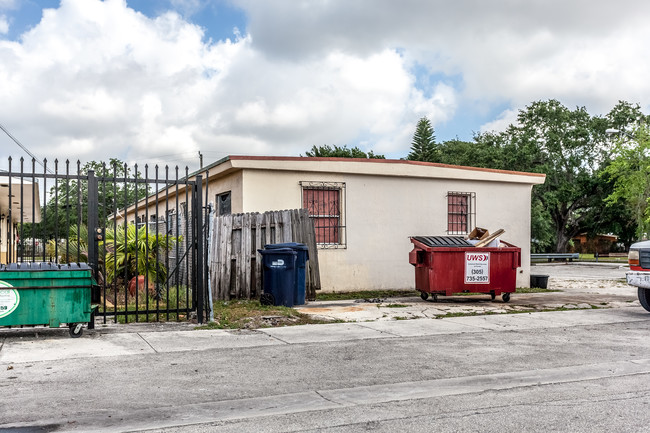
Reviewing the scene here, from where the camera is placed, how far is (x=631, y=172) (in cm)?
4278

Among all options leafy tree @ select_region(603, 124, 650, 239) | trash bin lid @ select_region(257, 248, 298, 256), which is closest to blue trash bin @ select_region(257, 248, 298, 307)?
trash bin lid @ select_region(257, 248, 298, 256)

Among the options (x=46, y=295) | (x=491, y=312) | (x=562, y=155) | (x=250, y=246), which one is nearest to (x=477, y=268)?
(x=491, y=312)

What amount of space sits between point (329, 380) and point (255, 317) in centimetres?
433

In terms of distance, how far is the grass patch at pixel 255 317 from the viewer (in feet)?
32.6

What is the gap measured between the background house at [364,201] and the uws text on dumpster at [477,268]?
117 inches

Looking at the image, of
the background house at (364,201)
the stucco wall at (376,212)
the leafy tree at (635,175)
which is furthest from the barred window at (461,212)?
the leafy tree at (635,175)

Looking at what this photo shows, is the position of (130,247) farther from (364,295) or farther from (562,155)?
(562,155)

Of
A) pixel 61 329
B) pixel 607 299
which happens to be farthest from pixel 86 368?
pixel 607 299

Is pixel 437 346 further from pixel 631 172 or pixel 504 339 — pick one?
pixel 631 172

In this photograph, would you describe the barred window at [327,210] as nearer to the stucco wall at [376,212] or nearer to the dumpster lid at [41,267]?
the stucco wall at [376,212]

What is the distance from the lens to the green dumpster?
27.2 ft

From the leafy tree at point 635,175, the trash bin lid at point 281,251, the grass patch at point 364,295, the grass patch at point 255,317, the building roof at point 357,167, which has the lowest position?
the grass patch at point 364,295

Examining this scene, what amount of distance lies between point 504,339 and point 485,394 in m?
3.22

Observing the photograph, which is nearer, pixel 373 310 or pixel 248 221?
pixel 373 310
